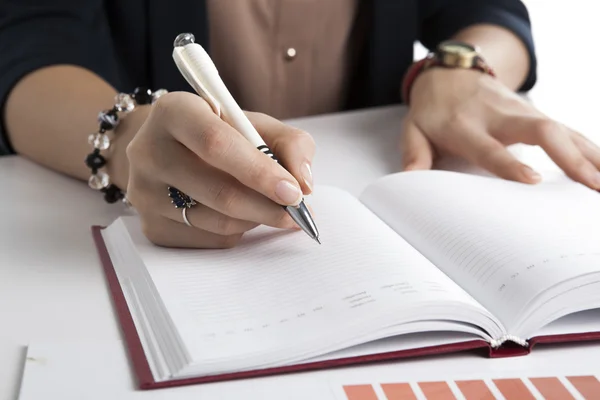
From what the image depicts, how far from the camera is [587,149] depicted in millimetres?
940

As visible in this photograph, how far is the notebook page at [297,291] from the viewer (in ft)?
1.82

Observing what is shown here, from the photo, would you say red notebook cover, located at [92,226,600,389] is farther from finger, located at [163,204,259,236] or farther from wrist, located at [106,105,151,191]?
wrist, located at [106,105,151,191]

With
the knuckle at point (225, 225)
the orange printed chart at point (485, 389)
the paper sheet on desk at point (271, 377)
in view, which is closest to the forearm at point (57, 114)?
the knuckle at point (225, 225)

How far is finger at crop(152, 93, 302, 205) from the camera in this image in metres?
0.64

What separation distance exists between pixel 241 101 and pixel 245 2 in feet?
0.53

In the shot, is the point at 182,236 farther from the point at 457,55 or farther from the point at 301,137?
the point at 457,55

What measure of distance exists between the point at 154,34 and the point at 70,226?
1.50 ft

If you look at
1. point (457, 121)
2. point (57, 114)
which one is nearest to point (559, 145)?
point (457, 121)

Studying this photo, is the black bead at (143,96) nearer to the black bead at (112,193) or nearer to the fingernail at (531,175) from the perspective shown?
the black bead at (112,193)

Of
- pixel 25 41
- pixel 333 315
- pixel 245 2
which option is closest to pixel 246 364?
pixel 333 315

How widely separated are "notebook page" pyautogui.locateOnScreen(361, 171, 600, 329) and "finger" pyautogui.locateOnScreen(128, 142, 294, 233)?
15 cm

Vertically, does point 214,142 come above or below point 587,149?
above

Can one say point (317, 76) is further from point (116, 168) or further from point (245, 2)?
point (116, 168)

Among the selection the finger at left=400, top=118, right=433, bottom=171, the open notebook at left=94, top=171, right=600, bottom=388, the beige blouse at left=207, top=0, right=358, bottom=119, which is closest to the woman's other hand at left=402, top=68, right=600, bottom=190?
the finger at left=400, top=118, right=433, bottom=171
